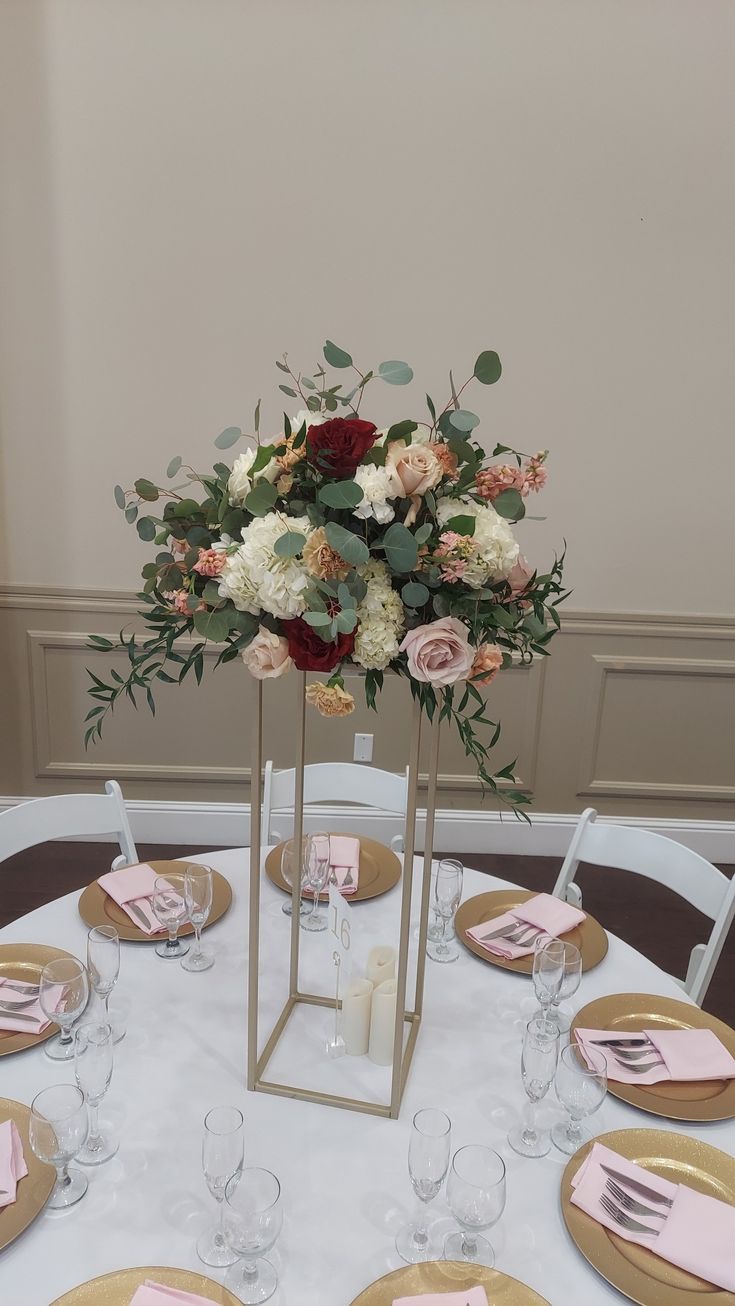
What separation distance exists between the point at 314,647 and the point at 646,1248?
0.81 meters

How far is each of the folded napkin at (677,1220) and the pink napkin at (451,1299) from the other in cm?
19

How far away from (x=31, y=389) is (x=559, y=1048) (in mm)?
2525

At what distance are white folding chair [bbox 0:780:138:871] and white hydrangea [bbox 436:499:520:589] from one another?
1.12 metres

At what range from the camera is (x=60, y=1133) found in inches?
A: 42.3

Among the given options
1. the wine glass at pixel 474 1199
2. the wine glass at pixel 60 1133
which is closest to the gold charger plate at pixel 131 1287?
the wine glass at pixel 60 1133

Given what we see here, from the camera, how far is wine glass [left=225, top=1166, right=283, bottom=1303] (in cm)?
100

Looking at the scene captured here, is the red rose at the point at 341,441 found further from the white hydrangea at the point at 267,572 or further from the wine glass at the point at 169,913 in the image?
the wine glass at the point at 169,913

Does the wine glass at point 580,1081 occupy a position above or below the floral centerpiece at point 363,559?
below

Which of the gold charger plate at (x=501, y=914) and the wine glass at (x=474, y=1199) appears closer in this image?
the wine glass at (x=474, y=1199)

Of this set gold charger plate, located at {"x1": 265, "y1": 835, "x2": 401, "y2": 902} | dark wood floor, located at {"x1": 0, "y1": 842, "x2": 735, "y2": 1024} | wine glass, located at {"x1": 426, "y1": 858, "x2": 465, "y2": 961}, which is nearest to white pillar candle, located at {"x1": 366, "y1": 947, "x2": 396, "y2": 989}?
wine glass, located at {"x1": 426, "y1": 858, "x2": 465, "y2": 961}

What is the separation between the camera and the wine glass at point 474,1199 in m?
1.01

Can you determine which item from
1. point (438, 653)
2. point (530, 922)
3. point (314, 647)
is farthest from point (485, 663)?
point (530, 922)

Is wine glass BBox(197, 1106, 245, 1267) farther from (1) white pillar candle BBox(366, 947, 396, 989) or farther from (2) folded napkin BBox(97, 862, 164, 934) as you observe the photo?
(2) folded napkin BBox(97, 862, 164, 934)

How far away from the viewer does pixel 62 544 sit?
3.04m
